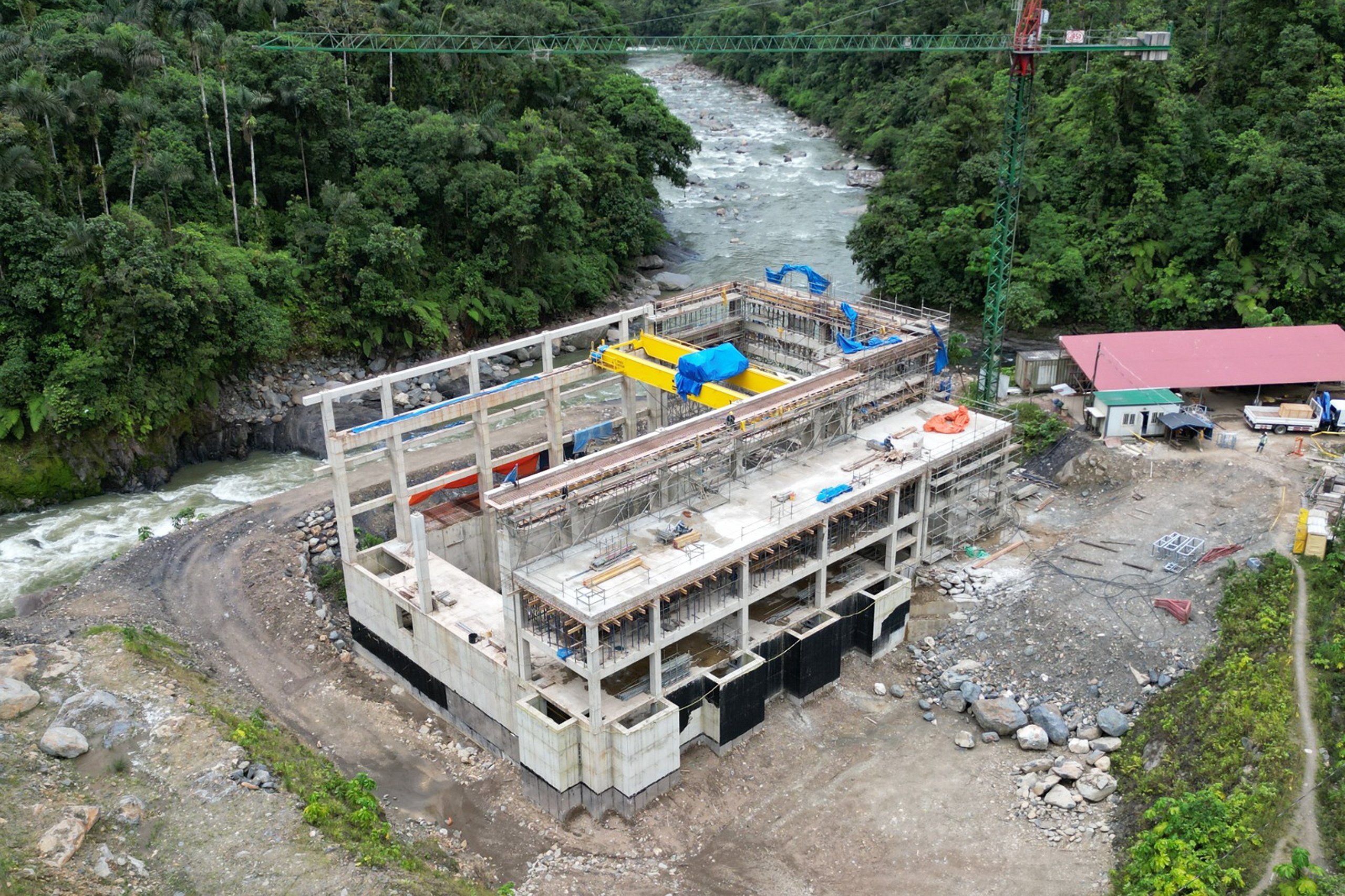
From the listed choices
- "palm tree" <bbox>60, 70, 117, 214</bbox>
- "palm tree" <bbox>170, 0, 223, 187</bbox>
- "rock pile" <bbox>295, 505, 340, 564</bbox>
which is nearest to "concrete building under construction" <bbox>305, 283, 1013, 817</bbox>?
"rock pile" <bbox>295, 505, 340, 564</bbox>

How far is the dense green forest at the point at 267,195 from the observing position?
49.0 meters

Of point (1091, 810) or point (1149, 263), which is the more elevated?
point (1149, 263)

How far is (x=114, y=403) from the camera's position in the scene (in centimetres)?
4931

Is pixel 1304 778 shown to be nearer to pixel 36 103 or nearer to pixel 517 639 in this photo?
pixel 517 639

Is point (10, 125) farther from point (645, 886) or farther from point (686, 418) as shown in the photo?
point (645, 886)

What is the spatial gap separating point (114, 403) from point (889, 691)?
34.5 m

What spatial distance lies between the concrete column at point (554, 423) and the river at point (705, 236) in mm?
13372

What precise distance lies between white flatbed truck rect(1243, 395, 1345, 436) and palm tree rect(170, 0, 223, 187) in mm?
51409

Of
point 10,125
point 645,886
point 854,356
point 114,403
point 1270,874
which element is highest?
point 10,125

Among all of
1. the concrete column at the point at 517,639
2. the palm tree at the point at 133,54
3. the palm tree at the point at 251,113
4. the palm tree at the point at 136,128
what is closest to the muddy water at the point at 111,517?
the palm tree at the point at 136,128

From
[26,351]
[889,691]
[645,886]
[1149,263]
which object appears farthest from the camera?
[1149,263]

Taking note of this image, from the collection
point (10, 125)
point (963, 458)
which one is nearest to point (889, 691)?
point (963, 458)

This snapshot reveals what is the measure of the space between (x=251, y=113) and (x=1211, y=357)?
162 ft

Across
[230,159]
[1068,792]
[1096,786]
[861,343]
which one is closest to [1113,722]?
[1096,786]
